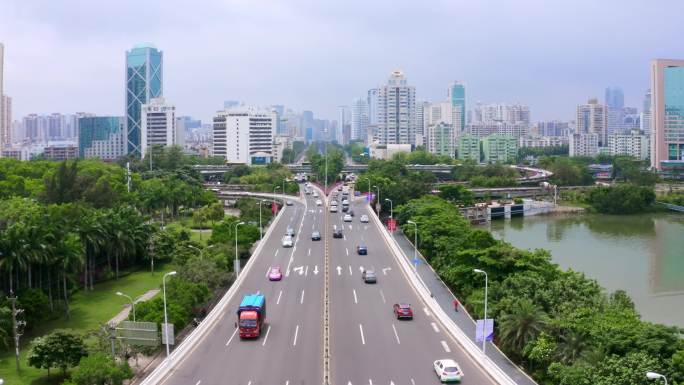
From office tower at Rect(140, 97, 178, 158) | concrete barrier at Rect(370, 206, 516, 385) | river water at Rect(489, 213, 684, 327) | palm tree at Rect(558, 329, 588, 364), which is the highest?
office tower at Rect(140, 97, 178, 158)

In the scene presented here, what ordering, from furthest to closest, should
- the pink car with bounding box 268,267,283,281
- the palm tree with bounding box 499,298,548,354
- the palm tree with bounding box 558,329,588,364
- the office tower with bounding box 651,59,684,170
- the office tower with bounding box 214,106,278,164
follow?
the office tower with bounding box 214,106,278,164 < the office tower with bounding box 651,59,684,170 < the pink car with bounding box 268,267,283,281 < the palm tree with bounding box 499,298,548,354 < the palm tree with bounding box 558,329,588,364

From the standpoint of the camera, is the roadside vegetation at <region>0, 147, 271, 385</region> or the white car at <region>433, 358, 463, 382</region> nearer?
the white car at <region>433, 358, 463, 382</region>

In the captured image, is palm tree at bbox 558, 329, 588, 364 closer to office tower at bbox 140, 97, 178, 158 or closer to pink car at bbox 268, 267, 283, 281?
pink car at bbox 268, 267, 283, 281

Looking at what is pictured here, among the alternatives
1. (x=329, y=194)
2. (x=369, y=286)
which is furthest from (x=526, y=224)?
(x=369, y=286)

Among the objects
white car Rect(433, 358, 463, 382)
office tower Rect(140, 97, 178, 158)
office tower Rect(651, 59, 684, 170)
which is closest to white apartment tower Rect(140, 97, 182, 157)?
office tower Rect(140, 97, 178, 158)

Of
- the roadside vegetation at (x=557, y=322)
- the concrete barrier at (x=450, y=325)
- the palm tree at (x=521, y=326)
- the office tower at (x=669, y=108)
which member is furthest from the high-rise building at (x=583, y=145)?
the palm tree at (x=521, y=326)

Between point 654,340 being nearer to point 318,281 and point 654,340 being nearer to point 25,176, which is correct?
point 318,281
